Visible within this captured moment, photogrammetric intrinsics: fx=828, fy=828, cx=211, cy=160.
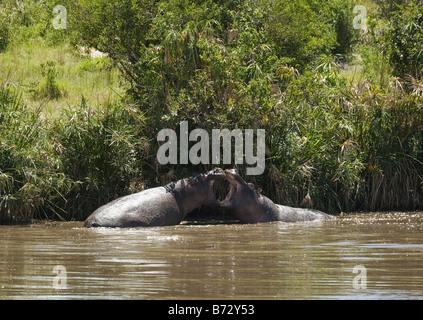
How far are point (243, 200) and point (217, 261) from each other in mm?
5087

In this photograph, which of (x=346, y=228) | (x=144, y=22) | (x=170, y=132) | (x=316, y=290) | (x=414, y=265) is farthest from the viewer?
(x=144, y=22)

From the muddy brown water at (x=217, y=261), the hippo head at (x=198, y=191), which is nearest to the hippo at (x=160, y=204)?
the hippo head at (x=198, y=191)

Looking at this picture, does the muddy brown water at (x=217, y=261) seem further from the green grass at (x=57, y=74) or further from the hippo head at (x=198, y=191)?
the green grass at (x=57, y=74)

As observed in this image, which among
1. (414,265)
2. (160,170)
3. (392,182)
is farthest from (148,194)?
(414,265)

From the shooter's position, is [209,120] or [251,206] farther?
[209,120]

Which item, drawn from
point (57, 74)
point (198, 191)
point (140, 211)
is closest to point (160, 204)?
point (140, 211)

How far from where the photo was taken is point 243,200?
51.3ft

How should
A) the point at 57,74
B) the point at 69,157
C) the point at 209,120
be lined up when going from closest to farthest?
1. the point at 69,157
2. the point at 209,120
3. the point at 57,74

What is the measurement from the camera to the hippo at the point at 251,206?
51.4 ft

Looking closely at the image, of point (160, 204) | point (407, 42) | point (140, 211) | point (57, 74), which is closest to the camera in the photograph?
point (140, 211)

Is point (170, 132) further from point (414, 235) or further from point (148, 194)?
point (414, 235)

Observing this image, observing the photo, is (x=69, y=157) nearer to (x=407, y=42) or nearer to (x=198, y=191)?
(x=198, y=191)

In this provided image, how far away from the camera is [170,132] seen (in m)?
16.8

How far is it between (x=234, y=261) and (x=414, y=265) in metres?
2.24
